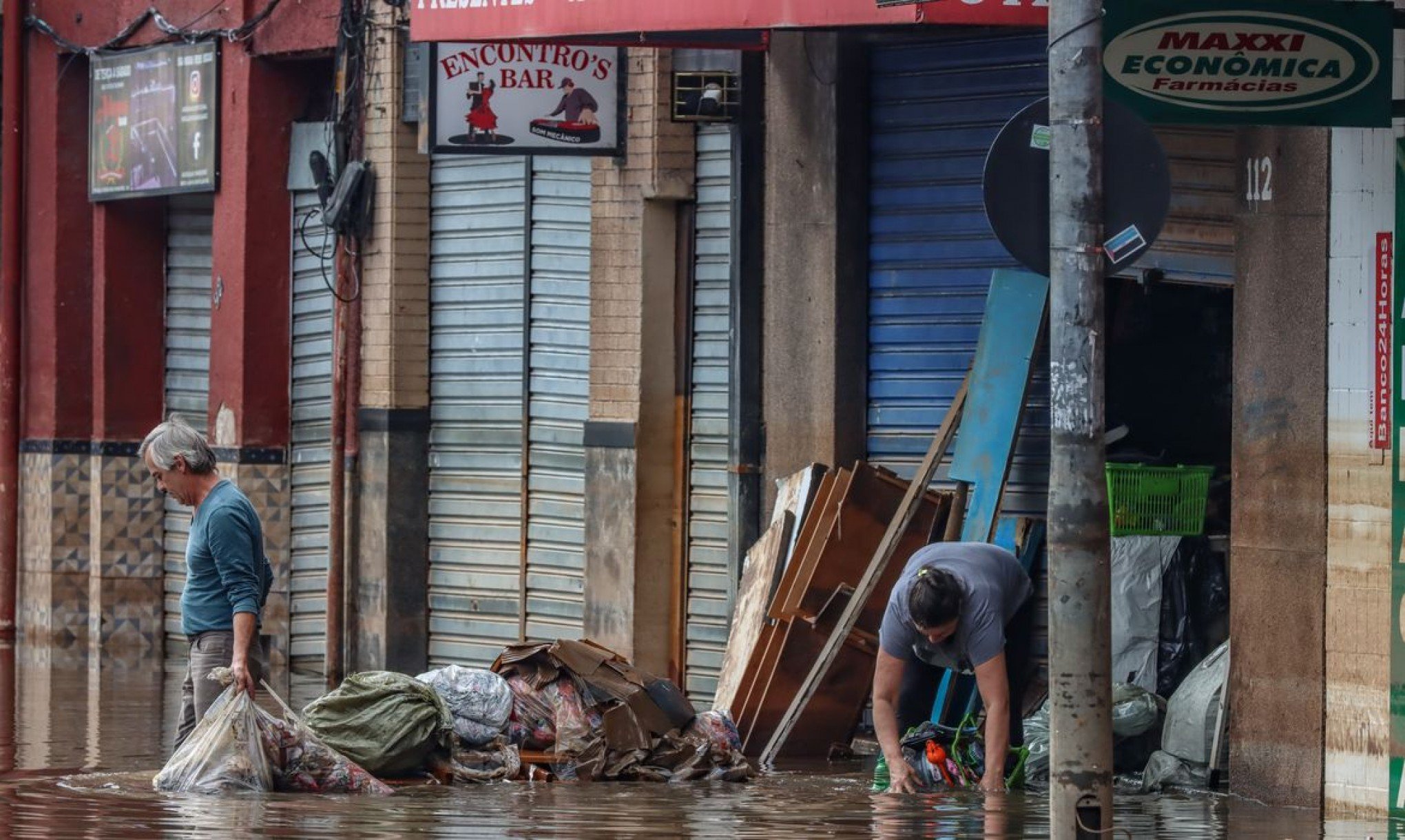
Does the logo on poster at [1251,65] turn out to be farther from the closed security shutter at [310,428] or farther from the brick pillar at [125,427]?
the brick pillar at [125,427]

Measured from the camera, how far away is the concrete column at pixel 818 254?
13.6 m

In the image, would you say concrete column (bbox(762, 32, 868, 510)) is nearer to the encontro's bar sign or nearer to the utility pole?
the encontro's bar sign

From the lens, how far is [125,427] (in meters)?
19.3

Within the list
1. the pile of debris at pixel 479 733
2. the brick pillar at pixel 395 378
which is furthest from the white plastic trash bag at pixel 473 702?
the brick pillar at pixel 395 378

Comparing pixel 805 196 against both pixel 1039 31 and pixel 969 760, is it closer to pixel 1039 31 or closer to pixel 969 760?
pixel 1039 31

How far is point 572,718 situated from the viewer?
11.5 metres

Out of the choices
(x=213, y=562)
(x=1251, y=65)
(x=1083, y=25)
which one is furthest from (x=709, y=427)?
(x=1083, y=25)

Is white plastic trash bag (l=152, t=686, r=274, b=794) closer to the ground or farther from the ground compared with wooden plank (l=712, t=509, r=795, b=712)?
closer to the ground

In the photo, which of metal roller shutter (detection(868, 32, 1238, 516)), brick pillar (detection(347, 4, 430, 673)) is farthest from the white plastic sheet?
brick pillar (detection(347, 4, 430, 673))

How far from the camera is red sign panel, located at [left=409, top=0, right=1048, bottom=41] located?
11.1 metres

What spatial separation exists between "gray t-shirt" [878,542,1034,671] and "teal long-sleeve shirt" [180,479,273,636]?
95.0 inches

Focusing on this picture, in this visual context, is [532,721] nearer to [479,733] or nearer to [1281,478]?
[479,733]

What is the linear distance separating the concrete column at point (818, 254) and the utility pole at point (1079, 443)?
605 cm

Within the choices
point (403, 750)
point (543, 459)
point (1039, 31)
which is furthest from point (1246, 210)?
point (543, 459)
